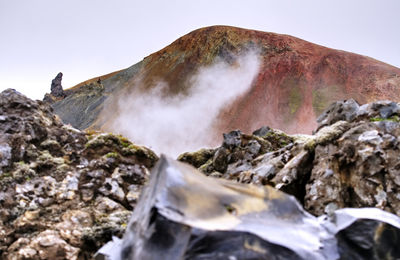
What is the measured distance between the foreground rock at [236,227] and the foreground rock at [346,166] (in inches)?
157

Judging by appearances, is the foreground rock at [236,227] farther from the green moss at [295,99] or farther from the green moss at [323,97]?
the green moss at [295,99]

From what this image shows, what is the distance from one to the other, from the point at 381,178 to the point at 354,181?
2.33 ft

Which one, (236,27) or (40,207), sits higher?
(236,27)

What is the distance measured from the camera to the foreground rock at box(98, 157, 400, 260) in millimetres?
4117

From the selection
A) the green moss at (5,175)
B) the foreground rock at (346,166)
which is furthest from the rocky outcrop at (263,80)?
the green moss at (5,175)

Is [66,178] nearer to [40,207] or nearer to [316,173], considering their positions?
[40,207]

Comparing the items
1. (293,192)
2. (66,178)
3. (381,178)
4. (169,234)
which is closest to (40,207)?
(66,178)

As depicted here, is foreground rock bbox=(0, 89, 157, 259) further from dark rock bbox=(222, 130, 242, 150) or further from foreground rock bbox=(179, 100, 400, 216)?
foreground rock bbox=(179, 100, 400, 216)

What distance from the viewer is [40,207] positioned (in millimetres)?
9492

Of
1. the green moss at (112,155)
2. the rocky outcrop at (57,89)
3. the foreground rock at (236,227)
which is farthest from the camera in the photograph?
the rocky outcrop at (57,89)

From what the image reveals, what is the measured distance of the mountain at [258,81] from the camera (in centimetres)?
4847

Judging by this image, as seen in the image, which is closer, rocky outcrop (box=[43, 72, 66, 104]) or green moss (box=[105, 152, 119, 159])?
green moss (box=[105, 152, 119, 159])

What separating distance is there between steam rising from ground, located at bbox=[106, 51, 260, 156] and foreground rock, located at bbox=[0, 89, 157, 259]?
30.2 metres

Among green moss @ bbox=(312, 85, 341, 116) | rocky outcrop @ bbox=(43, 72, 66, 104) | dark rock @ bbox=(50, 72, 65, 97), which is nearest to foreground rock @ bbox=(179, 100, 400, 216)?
green moss @ bbox=(312, 85, 341, 116)
